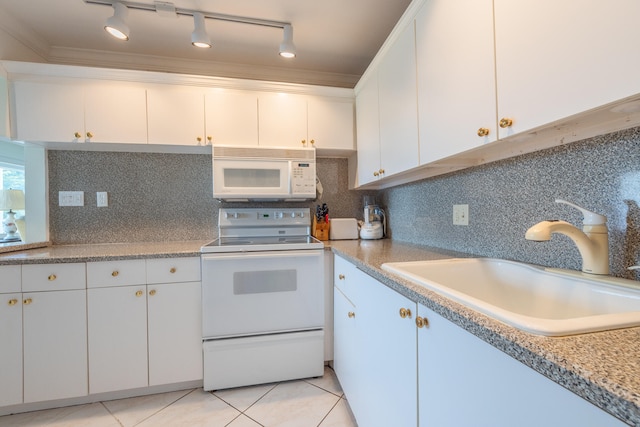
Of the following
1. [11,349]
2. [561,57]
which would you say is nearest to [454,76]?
[561,57]

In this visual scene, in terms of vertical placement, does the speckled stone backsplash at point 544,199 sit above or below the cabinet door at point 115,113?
below

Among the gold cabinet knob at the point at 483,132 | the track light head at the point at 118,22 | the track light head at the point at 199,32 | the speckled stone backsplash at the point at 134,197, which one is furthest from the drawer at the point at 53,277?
the gold cabinet knob at the point at 483,132

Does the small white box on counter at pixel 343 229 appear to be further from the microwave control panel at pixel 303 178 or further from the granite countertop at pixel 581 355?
the granite countertop at pixel 581 355

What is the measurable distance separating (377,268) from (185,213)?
1.74 m

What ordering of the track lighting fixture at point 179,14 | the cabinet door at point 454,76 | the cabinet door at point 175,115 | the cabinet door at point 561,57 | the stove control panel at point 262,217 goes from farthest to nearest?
the stove control panel at point 262,217
the cabinet door at point 175,115
the track lighting fixture at point 179,14
the cabinet door at point 454,76
the cabinet door at point 561,57

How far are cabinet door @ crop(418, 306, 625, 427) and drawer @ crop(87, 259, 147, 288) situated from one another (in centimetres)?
158

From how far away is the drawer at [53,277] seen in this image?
146 cm

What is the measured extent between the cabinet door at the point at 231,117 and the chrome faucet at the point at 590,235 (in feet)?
5.72

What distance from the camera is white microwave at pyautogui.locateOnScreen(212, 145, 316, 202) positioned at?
189cm

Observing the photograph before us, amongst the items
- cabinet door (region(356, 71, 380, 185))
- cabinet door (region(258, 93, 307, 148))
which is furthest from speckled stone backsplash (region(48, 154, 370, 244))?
cabinet door (region(356, 71, 380, 185))

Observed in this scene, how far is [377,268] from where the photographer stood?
1.02 metres

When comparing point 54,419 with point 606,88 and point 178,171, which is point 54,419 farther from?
point 606,88

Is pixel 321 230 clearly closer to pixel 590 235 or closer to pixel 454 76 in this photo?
pixel 454 76

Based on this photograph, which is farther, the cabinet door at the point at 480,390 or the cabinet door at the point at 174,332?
the cabinet door at the point at 174,332
